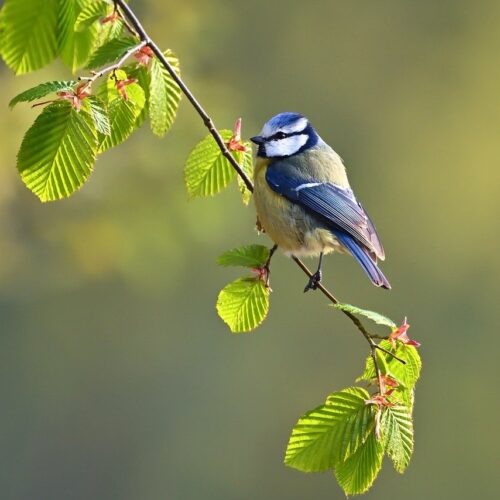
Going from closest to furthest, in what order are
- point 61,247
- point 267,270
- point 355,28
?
1. point 267,270
2. point 61,247
3. point 355,28

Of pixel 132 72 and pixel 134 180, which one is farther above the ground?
pixel 134 180

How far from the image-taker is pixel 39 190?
780 millimetres

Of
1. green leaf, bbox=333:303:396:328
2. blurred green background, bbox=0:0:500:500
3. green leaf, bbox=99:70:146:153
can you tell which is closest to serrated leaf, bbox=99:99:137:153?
green leaf, bbox=99:70:146:153

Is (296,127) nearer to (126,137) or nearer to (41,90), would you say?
(126,137)

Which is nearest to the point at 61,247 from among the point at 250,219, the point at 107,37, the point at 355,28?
the point at 250,219

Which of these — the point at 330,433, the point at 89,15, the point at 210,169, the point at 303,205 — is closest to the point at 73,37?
the point at 89,15

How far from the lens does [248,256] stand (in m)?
0.99

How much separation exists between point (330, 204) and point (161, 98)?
0.49m

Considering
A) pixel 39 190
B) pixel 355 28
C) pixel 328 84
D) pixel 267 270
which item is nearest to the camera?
pixel 39 190

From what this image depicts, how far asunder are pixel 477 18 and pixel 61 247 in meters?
2.85

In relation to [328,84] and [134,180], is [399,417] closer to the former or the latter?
[134,180]

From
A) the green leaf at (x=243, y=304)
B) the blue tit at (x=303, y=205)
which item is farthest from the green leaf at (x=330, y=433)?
the blue tit at (x=303, y=205)

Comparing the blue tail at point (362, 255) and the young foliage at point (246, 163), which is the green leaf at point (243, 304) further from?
the blue tail at point (362, 255)

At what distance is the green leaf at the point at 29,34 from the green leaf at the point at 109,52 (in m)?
0.04
